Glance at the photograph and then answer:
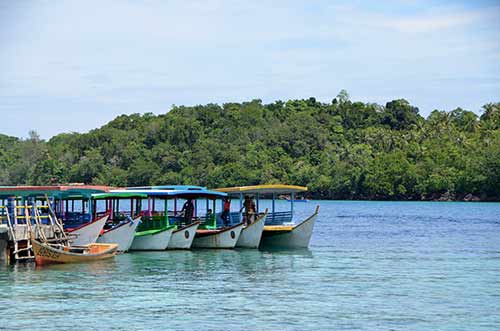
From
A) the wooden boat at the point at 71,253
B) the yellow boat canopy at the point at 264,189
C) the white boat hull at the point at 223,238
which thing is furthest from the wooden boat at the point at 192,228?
the wooden boat at the point at 71,253

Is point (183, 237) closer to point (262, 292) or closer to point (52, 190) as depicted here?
point (52, 190)

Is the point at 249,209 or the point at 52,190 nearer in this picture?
the point at 52,190

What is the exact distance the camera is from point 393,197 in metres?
133

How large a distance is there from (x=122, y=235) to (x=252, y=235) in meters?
5.51

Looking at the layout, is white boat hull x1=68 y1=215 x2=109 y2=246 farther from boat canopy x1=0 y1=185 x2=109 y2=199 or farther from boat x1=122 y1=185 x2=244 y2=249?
boat x1=122 y1=185 x2=244 y2=249

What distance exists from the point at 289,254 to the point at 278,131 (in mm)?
118239

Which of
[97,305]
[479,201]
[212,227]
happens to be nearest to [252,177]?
[479,201]

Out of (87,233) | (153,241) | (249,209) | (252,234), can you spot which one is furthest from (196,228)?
(87,233)

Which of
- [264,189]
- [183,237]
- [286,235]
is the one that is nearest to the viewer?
[183,237]

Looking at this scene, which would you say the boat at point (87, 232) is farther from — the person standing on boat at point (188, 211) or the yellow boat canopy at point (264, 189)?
the yellow boat canopy at point (264, 189)

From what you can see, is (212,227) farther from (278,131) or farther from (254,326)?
(278,131)

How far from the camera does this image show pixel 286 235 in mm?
41438

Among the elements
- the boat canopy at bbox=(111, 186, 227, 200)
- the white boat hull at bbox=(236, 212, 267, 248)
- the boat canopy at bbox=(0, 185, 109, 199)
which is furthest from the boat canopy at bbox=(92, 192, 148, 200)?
the white boat hull at bbox=(236, 212, 267, 248)

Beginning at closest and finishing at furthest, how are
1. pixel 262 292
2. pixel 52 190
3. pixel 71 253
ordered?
pixel 262 292, pixel 71 253, pixel 52 190
